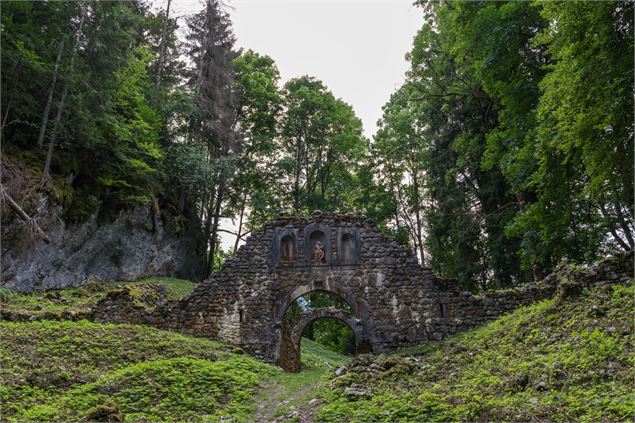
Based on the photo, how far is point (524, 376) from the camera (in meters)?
5.94

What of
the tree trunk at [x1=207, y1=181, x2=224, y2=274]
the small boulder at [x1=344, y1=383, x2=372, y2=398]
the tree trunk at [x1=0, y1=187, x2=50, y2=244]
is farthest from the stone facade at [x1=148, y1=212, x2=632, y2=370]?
the tree trunk at [x1=207, y1=181, x2=224, y2=274]

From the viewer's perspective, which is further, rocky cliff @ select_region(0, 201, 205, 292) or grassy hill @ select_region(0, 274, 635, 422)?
rocky cliff @ select_region(0, 201, 205, 292)

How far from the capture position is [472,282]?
19641 mm

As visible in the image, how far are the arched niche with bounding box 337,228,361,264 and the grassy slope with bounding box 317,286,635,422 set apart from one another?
15.0ft

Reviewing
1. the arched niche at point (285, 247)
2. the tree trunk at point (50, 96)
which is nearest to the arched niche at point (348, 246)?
the arched niche at point (285, 247)

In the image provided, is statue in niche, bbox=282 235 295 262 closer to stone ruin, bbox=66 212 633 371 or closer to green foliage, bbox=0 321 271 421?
stone ruin, bbox=66 212 633 371

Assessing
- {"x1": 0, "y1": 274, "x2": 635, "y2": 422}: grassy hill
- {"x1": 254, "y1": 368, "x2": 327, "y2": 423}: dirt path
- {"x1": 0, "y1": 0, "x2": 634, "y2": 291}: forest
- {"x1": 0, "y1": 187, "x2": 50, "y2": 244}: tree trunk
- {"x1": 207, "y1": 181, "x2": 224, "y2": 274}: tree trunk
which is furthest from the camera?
{"x1": 207, "y1": 181, "x2": 224, "y2": 274}: tree trunk

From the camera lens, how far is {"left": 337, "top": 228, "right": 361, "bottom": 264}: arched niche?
1378 cm

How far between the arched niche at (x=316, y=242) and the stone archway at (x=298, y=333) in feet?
5.06

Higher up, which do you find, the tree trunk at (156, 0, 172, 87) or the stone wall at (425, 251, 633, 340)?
the tree trunk at (156, 0, 172, 87)

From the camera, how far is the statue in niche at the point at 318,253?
13867 mm

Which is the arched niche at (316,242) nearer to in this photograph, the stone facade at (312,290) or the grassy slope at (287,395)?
the stone facade at (312,290)

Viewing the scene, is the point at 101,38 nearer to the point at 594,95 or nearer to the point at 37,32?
the point at 37,32

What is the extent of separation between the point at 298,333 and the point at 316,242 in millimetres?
2767
